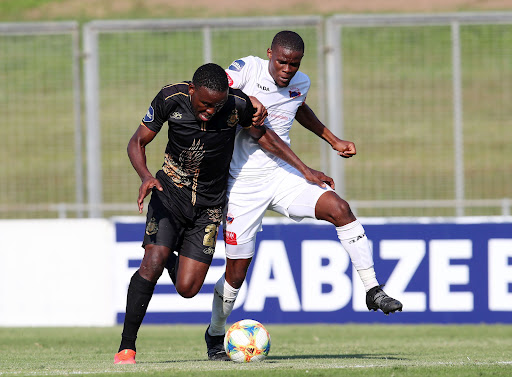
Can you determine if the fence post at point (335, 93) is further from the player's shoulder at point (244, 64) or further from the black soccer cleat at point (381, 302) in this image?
the black soccer cleat at point (381, 302)

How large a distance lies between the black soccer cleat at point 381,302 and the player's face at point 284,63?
1.85m

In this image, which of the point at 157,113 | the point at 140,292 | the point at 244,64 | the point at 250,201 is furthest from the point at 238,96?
the point at 140,292

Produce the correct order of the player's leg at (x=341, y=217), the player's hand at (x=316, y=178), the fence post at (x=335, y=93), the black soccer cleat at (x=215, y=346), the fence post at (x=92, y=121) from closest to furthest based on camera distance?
the player's leg at (x=341, y=217), the player's hand at (x=316, y=178), the black soccer cleat at (x=215, y=346), the fence post at (x=335, y=93), the fence post at (x=92, y=121)

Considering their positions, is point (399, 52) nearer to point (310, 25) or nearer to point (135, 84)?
point (310, 25)

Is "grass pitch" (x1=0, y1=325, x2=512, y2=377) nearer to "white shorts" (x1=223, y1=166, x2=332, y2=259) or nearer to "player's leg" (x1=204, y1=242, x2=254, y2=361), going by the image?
"player's leg" (x1=204, y1=242, x2=254, y2=361)

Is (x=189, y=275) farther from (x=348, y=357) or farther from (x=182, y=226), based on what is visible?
(x=348, y=357)

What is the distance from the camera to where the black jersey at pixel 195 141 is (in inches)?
284

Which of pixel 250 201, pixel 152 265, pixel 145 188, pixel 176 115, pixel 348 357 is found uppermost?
pixel 176 115

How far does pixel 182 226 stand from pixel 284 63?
1553 mm

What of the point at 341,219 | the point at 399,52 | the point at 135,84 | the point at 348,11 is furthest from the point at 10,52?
the point at 348,11

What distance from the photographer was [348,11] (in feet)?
112

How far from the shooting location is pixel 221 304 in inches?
312

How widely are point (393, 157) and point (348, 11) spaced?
20990 mm

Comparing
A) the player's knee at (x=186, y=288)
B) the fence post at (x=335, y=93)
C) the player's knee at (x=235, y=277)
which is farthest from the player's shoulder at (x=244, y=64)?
the fence post at (x=335, y=93)
